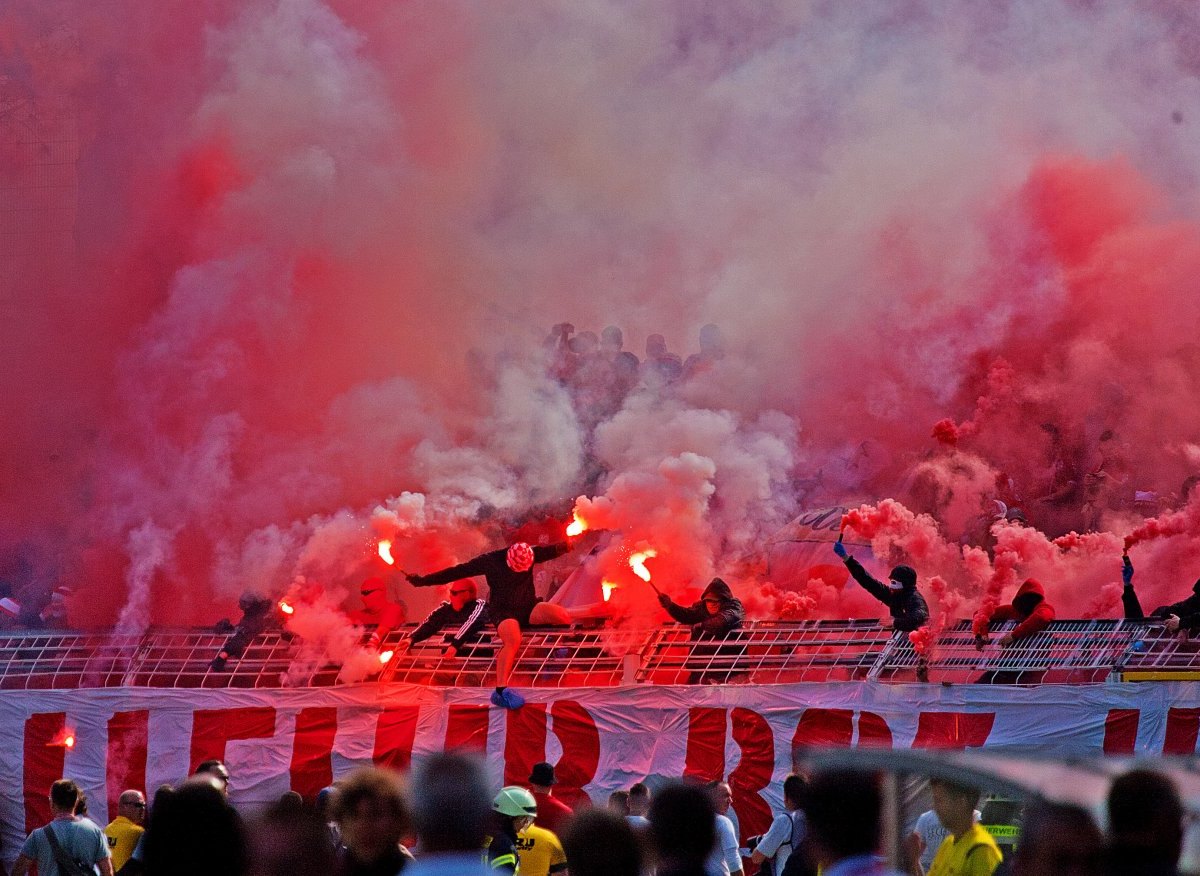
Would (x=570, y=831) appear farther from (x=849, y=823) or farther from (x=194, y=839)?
(x=194, y=839)

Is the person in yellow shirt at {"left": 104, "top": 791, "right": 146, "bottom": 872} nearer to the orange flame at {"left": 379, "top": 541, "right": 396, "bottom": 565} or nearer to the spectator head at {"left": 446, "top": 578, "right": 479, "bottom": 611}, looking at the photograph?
the spectator head at {"left": 446, "top": 578, "right": 479, "bottom": 611}

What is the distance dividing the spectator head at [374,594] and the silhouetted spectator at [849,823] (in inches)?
545

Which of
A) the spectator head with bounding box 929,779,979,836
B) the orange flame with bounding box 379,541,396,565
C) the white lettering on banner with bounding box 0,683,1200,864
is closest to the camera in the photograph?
the spectator head with bounding box 929,779,979,836

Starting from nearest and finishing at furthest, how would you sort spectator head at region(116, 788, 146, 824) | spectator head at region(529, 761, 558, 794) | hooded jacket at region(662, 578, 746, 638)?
spectator head at region(116, 788, 146, 824) → spectator head at region(529, 761, 558, 794) → hooded jacket at region(662, 578, 746, 638)

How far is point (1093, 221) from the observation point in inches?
843

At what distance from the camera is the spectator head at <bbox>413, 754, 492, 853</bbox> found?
4043mm

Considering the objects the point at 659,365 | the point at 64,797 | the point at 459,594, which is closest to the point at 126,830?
the point at 64,797

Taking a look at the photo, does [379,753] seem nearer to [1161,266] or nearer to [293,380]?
[293,380]

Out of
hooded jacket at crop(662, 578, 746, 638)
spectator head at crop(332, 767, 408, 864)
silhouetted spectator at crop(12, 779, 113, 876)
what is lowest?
silhouetted spectator at crop(12, 779, 113, 876)

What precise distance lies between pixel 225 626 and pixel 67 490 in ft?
17.3

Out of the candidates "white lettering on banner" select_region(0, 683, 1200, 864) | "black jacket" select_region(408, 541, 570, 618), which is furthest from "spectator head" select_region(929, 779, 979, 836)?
"black jacket" select_region(408, 541, 570, 618)

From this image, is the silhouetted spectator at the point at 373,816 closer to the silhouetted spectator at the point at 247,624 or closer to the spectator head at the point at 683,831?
the spectator head at the point at 683,831

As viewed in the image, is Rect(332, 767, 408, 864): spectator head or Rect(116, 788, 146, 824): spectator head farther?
Rect(116, 788, 146, 824): spectator head

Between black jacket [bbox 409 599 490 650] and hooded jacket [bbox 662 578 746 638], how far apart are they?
2.19 metres
